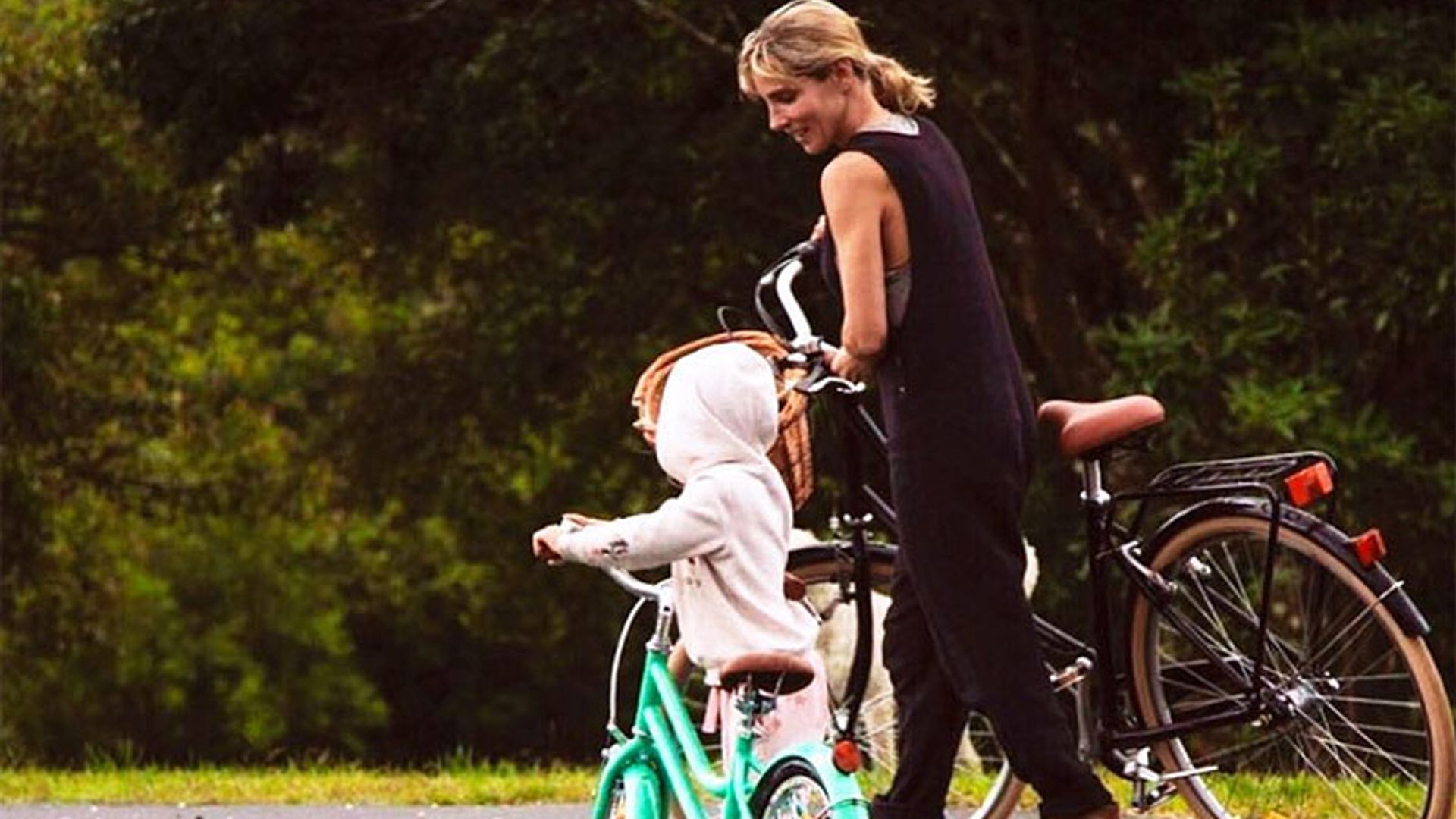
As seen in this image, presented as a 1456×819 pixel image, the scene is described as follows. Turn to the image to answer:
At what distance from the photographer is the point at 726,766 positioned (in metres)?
5.44

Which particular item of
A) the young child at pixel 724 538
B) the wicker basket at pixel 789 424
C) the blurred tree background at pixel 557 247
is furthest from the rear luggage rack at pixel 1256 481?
the blurred tree background at pixel 557 247

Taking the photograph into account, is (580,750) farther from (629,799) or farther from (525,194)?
(629,799)

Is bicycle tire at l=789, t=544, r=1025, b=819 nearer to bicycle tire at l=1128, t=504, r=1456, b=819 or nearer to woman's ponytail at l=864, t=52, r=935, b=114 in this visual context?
bicycle tire at l=1128, t=504, r=1456, b=819

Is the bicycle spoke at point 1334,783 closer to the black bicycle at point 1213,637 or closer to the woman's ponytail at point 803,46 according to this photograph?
the black bicycle at point 1213,637

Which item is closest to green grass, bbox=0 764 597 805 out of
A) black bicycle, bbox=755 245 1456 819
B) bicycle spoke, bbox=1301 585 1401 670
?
black bicycle, bbox=755 245 1456 819

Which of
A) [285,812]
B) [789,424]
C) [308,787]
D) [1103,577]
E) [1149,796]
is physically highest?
[789,424]

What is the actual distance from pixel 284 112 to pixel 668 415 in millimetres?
11455

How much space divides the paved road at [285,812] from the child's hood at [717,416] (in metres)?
2.82

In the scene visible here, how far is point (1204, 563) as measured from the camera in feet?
21.3

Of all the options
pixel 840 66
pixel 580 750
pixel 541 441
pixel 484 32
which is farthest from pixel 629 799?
pixel 580 750

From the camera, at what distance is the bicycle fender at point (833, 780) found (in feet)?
16.1

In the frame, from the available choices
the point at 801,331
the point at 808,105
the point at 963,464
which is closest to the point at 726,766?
the point at 963,464

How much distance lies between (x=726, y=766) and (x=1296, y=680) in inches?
55.4

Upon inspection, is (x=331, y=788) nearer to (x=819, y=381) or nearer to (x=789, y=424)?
(x=789, y=424)
